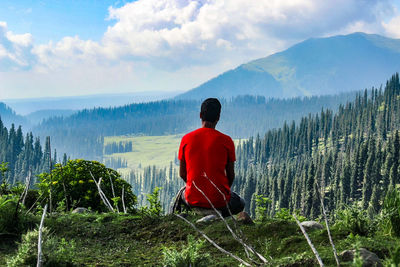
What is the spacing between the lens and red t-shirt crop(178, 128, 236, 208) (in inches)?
297

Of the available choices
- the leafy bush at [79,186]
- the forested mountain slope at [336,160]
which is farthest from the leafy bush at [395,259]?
the forested mountain slope at [336,160]

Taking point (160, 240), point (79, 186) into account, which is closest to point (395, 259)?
point (160, 240)

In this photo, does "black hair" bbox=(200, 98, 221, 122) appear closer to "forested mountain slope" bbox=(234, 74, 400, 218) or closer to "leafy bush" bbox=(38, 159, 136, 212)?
"leafy bush" bbox=(38, 159, 136, 212)

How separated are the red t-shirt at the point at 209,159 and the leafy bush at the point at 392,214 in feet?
9.63

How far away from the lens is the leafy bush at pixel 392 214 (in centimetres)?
571

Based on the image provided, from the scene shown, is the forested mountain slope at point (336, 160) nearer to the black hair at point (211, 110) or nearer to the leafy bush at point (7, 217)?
the black hair at point (211, 110)

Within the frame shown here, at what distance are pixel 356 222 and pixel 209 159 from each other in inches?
115

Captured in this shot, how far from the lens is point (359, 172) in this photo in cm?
10325

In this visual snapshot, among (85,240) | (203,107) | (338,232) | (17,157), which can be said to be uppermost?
→ (203,107)

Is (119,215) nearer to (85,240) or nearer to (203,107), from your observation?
(85,240)

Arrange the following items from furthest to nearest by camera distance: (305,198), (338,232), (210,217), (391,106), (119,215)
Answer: (391,106) → (305,198) → (119,215) → (210,217) → (338,232)

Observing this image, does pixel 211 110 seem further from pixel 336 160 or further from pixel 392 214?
pixel 336 160

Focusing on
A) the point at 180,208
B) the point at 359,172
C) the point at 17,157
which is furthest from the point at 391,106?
the point at 17,157

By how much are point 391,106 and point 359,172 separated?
5080 centimetres
